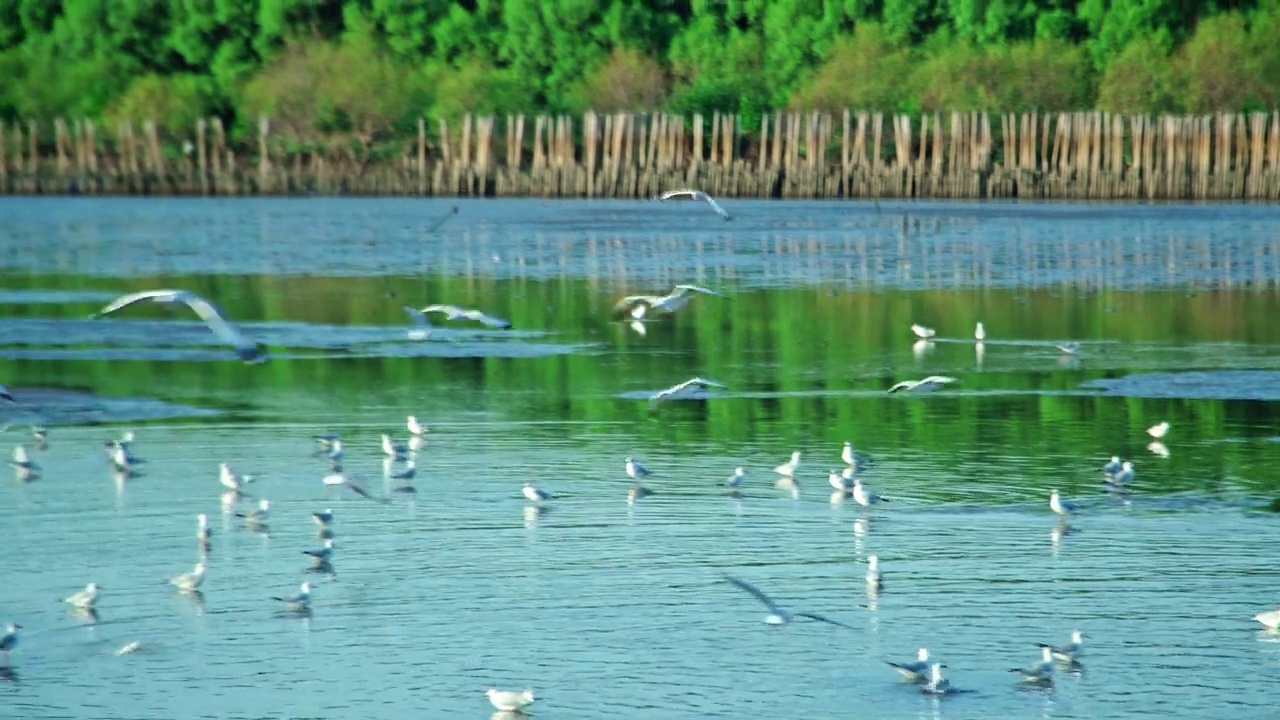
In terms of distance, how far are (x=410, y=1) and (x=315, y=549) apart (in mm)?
58355

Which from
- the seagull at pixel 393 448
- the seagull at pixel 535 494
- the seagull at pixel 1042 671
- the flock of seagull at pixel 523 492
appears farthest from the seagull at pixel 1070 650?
the seagull at pixel 393 448

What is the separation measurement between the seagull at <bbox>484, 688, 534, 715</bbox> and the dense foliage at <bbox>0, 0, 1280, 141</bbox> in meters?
51.3

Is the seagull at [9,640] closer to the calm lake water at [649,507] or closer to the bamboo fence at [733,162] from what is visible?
the calm lake water at [649,507]

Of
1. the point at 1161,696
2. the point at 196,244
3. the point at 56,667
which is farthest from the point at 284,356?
the point at 196,244

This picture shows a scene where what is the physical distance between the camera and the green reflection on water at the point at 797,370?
14.6 m

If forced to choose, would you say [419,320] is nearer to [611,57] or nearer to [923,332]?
[923,332]

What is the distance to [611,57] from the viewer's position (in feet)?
212

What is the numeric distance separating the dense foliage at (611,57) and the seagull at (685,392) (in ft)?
142

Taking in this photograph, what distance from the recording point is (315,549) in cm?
1059

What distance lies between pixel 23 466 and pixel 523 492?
9.42ft

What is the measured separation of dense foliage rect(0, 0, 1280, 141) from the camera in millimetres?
59219

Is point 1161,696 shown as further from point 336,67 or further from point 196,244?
A: point 336,67

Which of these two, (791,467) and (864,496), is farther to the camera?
(791,467)

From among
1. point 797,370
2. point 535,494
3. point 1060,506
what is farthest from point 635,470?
point 797,370
